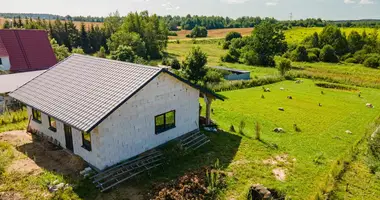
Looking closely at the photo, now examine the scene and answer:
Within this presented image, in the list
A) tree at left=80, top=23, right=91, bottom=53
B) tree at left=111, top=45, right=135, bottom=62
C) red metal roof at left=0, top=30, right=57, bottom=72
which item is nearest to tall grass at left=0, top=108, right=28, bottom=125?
red metal roof at left=0, top=30, right=57, bottom=72

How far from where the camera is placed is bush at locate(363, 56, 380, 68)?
2088 inches

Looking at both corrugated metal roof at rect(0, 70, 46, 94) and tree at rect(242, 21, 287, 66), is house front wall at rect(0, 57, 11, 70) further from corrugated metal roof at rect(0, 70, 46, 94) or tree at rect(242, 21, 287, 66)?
tree at rect(242, 21, 287, 66)

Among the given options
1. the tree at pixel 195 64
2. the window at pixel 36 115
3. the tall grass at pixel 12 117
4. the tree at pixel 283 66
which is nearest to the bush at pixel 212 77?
the tree at pixel 195 64

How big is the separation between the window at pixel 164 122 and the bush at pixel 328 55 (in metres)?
Answer: 55.1

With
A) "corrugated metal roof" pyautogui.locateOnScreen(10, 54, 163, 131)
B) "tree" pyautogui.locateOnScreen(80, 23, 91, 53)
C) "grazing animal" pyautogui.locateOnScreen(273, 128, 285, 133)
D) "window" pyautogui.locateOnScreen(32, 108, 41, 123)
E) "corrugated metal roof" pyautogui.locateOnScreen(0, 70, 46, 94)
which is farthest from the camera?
"tree" pyautogui.locateOnScreen(80, 23, 91, 53)

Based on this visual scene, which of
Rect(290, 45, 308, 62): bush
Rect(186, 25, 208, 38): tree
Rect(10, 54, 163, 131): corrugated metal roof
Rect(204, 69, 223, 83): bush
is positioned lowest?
Rect(204, 69, 223, 83): bush

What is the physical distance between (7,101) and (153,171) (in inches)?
604

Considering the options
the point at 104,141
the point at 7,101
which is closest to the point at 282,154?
the point at 104,141

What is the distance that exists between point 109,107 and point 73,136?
3.19 metres

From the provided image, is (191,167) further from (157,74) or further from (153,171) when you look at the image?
(157,74)

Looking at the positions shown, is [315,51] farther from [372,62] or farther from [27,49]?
[27,49]

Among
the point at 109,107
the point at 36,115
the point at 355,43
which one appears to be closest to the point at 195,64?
the point at 36,115

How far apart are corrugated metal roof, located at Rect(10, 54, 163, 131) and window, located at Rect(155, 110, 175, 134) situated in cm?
267

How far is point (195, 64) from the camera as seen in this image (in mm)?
31938
